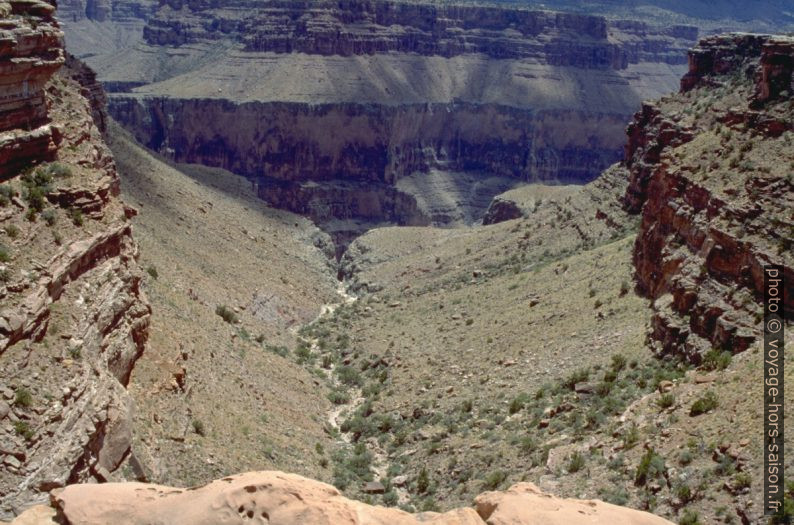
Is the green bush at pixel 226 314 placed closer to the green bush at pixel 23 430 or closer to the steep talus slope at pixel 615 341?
the steep talus slope at pixel 615 341

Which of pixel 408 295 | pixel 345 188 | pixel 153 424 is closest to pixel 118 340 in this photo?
pixel 153 424

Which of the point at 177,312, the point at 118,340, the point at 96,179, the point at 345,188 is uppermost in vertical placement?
the point at 96,179

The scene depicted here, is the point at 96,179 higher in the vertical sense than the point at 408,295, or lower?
higher

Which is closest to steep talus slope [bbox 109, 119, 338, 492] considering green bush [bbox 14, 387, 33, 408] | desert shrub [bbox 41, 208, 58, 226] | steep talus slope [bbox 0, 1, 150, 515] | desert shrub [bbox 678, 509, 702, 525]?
steep talus slope [bbox 0, 1, 150, 515]

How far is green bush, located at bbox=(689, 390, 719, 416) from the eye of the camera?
29.2 m

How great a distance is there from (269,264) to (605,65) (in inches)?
3787

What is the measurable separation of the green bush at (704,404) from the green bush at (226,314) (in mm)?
30324

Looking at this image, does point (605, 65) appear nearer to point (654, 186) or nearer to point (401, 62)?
point (401, 62)

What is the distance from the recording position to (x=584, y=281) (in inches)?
2045

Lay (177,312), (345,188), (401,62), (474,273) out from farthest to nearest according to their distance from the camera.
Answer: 1. (401,62)
2. (345,188)
3. (474,273)
4. (177,312)

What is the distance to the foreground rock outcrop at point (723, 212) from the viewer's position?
34250 millimetres

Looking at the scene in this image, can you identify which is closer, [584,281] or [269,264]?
[584,281]

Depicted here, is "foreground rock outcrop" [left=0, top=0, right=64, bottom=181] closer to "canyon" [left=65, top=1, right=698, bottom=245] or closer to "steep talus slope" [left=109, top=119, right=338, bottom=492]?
"steep talus slope" [left=109, top=119, right=338, bottom=492]

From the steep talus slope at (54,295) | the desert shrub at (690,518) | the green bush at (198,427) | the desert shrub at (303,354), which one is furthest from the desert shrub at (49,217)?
the desert shrub at (303,354)
